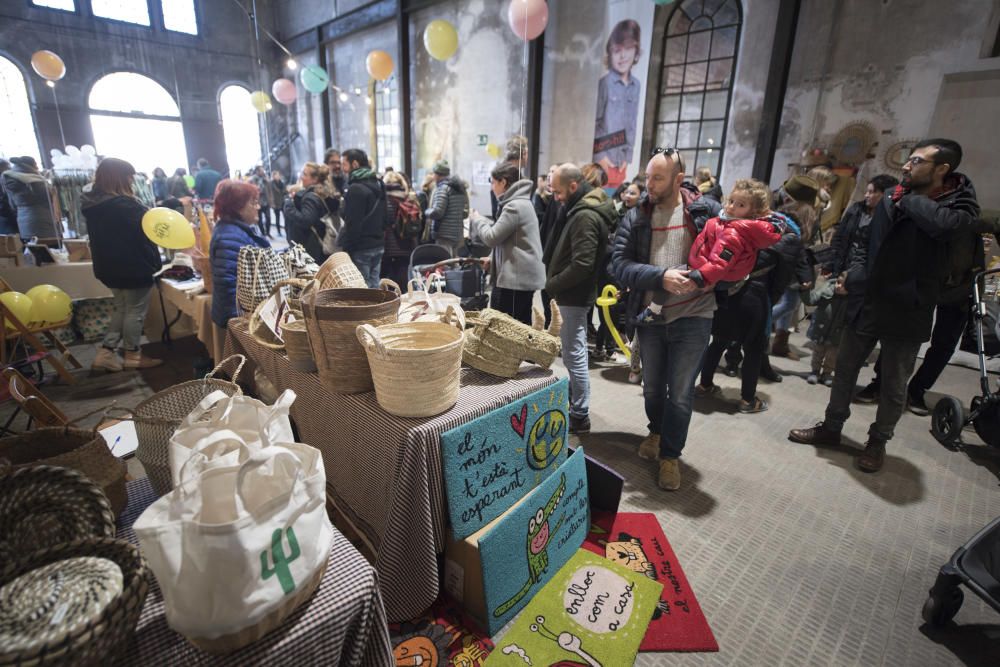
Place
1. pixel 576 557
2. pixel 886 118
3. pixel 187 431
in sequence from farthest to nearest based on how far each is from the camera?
pixel 886 118 < pixel 576 557 < pixel 187 431

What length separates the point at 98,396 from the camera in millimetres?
3252

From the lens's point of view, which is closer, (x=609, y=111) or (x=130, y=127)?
(x=609, y=111)

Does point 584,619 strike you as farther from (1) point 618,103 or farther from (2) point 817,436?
(1) point 618,103

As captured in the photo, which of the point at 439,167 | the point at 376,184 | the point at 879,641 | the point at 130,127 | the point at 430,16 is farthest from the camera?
the point at 130,127

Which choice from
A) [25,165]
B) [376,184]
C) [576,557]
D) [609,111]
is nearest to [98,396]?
[376,184]

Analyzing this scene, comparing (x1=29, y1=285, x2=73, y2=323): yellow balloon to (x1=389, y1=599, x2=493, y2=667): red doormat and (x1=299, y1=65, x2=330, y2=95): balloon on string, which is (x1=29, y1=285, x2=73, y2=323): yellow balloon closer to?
(x1=389, y1=599, x2=493, y2=667): red doormat

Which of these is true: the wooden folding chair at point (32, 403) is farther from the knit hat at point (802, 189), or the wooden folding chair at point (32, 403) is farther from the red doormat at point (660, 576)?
the knit hat at point (802, 189)

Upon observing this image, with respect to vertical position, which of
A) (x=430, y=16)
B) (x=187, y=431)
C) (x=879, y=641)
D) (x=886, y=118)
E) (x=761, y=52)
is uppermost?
(x=430, y=16)

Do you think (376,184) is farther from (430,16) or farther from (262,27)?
(262,27)

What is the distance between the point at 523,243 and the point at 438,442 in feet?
6.09

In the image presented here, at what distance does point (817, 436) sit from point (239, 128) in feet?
58.2

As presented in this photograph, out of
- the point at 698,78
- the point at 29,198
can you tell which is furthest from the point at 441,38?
the point at 29,198

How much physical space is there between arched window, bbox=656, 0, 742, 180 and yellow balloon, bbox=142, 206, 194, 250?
6.23 m

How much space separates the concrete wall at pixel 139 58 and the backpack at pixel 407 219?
14169mm
